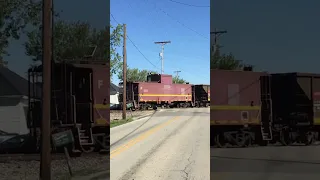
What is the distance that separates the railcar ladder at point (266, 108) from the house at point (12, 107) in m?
2.53

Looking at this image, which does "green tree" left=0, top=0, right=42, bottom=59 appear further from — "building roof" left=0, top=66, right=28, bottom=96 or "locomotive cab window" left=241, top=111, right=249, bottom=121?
"locomotive cab window" left=241, top=111, right=249, bottom=121

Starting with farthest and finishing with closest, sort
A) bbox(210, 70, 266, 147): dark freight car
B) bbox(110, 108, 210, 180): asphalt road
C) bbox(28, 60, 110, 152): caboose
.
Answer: bbox(110, 108, 210, 180): asphalt road → bbox(28, 60, 110, 152): caboose → bbox(210, 70, 266, 147): dark freight car

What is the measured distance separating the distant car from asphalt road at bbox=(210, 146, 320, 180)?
1.96 m

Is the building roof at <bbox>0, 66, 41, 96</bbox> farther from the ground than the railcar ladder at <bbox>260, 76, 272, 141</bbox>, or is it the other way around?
the building roof at <bbox>0, 66, 41, 96</bbox>

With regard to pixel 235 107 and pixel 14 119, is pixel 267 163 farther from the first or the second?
pixel 14 119

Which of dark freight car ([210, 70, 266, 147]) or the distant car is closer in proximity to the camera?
dark freight car ([210, 70, 266, 147])

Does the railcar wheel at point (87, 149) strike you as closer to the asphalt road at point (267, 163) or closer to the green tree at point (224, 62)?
the asphalt road at point (267, 163)

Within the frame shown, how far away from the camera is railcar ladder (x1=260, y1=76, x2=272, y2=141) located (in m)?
3.93

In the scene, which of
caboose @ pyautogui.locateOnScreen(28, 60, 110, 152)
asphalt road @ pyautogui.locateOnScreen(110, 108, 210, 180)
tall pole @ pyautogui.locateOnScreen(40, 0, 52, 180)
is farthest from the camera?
asphalt road @ pyautogui.locateOnScreen(110, 108, 210, 180)

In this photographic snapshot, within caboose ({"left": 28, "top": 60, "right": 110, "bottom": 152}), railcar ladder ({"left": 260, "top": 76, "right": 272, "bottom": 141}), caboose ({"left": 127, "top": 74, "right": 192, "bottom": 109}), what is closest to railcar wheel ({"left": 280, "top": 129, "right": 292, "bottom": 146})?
railcar ladder ({"left": 260, "top": 76, "right": 272, "bottom": 141})

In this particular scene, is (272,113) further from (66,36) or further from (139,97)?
(139,97)

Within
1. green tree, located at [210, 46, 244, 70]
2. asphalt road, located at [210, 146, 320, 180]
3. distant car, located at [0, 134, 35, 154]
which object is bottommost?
asphalt road, located at [210, 146, 320, 180]

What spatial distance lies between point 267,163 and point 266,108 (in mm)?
616

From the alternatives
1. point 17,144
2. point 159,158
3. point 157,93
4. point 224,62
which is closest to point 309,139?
point 224,62
